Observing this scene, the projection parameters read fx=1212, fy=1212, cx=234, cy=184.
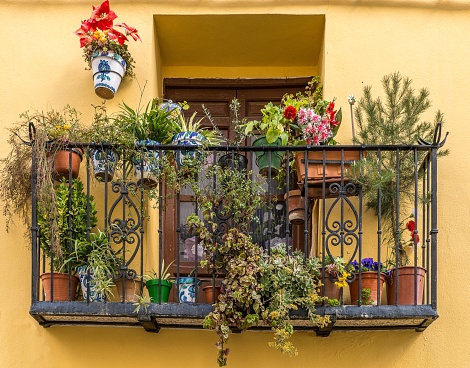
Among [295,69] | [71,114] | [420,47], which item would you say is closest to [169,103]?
[71,114]

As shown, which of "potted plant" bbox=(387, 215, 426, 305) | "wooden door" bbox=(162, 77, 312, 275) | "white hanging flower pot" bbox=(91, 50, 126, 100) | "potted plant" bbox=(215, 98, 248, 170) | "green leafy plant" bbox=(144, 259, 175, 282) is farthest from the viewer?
"wooden door" bbox=(162, 77, 312, 275)

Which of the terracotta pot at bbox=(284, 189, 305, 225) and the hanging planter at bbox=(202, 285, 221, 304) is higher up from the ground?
the terracotta pot at bbox=(284, 189, 305, 225)

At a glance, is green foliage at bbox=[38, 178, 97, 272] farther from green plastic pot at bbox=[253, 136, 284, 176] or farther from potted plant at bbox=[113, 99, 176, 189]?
Answer: green plastic pot at bbox=[253, 136, 284, 176]

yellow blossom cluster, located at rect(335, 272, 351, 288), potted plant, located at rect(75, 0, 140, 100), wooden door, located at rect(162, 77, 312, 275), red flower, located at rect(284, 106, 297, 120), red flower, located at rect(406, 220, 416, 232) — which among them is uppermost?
potted plant, located at rect(75, 0, 140, 100)

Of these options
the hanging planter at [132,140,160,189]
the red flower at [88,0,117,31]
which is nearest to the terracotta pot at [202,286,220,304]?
the hanging planter at [132,140,160,189]

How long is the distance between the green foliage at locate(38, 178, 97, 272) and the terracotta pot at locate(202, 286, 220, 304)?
0.89 metres

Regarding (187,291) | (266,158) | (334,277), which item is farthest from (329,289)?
(266,158)

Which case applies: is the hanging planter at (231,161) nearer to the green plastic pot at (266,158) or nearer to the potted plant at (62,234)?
the green plastic pot at (266,158)

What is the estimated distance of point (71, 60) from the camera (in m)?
9.33

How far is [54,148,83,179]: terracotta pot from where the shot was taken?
28.1 ft

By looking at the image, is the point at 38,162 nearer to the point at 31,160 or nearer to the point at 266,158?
the point at 31,160

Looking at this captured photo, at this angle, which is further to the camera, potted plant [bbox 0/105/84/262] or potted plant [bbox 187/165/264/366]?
potted plant [bbox 0/105/84/262]

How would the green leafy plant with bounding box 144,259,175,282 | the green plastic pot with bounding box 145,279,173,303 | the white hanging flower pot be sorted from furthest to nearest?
the white hanging flower pot
the green leafy plant with bounding box 144,259,175,282
the green plastic pot with bounding box 145,279,173,303

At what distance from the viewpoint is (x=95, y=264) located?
8289 millimetres
